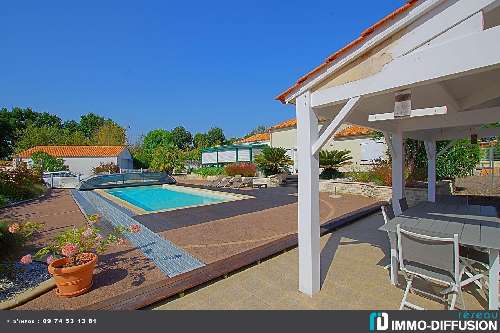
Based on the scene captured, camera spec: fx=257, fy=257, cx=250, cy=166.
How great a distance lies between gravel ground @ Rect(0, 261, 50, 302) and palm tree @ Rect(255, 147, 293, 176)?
705 inches

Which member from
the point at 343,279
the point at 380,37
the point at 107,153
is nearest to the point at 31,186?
the point at 343,279

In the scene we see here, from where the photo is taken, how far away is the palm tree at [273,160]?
22.0 metres

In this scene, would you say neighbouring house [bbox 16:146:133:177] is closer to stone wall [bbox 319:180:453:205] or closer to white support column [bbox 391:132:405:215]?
stone wall [bbox 319:180:453:205]

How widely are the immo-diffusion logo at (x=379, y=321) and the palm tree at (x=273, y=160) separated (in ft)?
61.6

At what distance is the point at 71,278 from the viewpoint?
4.18 meters

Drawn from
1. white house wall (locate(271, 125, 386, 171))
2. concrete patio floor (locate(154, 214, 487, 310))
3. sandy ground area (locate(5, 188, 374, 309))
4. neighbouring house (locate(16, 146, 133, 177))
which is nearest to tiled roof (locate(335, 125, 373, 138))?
white house wall (locate(271, 125, 386, 171))

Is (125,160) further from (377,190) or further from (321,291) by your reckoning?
(321,291)

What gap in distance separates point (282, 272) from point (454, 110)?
17.7 feet

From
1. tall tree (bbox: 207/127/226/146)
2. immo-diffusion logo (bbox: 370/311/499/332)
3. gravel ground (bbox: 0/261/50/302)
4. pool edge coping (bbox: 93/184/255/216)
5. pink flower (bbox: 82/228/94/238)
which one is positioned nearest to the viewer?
immo-diffusion logo (bbox: 370/311/499/332)

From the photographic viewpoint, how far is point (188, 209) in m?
11.5

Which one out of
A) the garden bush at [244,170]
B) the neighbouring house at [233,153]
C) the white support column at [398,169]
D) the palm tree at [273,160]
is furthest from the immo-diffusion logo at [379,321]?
the neighbouring house at [233,153]

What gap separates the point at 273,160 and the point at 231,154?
10469mm

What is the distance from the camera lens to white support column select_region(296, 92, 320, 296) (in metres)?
3.86

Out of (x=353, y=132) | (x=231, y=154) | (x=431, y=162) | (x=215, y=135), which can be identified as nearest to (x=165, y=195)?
(x=231, y=154)
